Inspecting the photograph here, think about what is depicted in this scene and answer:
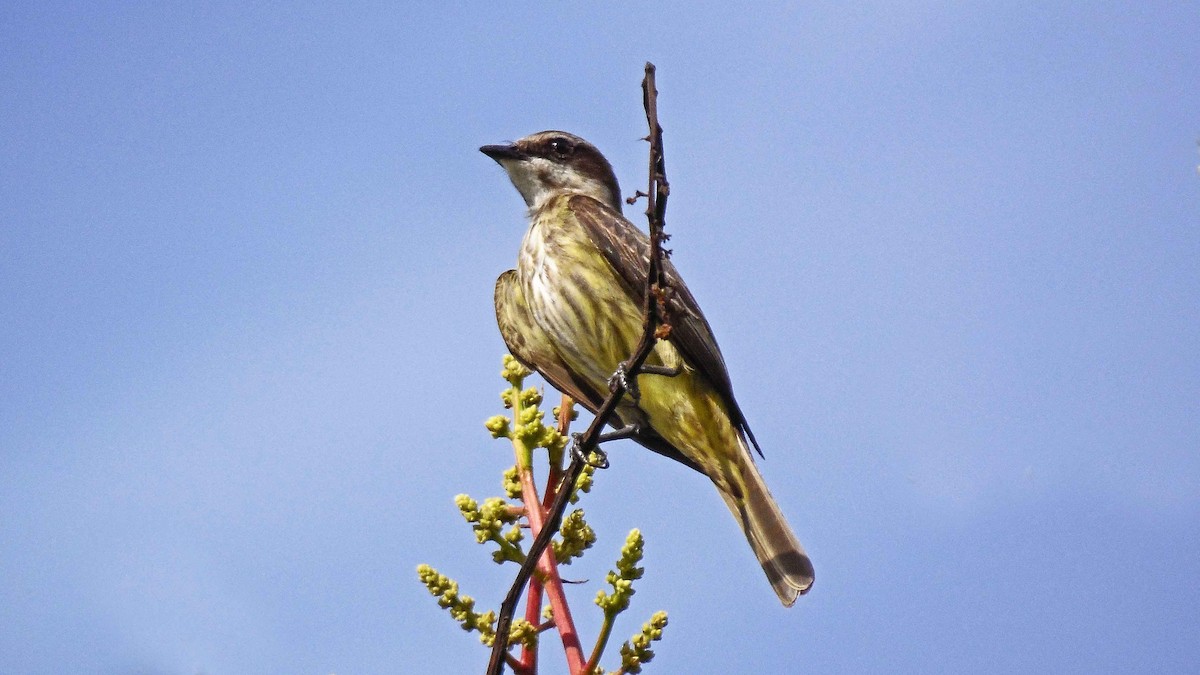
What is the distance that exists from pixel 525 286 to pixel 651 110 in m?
3.21

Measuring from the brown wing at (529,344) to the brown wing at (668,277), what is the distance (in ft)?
2.09

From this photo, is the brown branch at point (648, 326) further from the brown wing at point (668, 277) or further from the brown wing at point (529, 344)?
the brown wing at point (529, 344)

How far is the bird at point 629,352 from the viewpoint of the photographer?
18.1ft

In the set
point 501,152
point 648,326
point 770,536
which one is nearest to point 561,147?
point 501,152

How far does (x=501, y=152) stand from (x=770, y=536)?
10.5 feet

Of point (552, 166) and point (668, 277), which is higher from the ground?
point (552, 166)

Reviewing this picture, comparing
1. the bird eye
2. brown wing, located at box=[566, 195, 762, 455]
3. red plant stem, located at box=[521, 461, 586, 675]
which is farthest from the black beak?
red plant stem, located at box=[521, 461, 586, 675]

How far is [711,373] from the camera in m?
5.60

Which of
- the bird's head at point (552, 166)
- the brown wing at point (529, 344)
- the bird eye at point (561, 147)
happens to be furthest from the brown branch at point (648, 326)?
the bird eye at point (561, 147)

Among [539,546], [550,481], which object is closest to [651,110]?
[539,546]

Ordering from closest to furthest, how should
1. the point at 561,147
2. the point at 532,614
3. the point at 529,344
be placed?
the point at 532,614, the point at 529,344, the point at 561,147

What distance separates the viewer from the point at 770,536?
5281 mm

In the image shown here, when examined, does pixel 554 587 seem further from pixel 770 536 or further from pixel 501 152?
pixel 501 152

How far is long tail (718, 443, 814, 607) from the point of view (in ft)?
16.4
